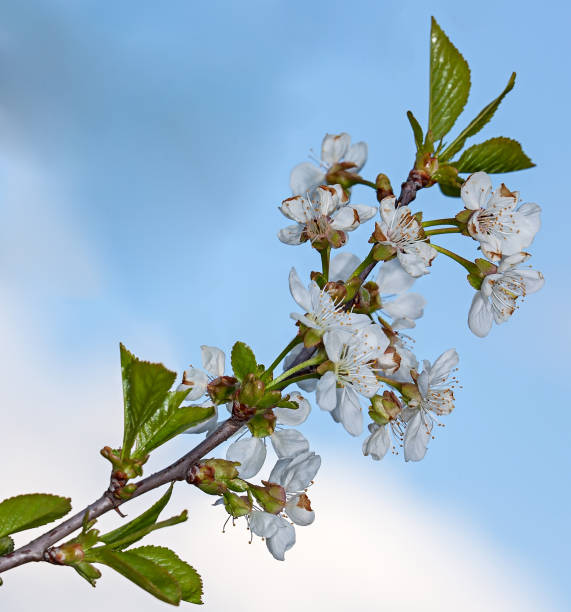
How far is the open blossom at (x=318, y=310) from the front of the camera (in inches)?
62.8

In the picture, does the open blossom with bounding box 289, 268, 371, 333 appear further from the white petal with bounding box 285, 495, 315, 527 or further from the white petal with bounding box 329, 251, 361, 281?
the white petal with bounding box 285, 495, 315, 527

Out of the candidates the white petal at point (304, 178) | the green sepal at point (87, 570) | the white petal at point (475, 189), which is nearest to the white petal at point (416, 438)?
the white petal at point (475, 189)

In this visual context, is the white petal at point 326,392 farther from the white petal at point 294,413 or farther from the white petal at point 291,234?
the white petal at point 291,234

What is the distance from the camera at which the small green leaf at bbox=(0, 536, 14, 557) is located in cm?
155

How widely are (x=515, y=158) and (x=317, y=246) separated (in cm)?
62

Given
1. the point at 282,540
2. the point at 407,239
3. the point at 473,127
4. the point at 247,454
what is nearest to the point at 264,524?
the point at 282,540

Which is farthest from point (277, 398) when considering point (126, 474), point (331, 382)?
point (126, 474)

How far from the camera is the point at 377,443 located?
1837 mm

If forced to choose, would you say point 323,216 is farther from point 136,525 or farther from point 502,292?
point 136,525

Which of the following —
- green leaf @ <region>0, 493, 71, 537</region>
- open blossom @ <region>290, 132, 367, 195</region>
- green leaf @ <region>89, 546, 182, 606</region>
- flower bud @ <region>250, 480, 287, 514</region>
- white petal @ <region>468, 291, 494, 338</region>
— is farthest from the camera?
open blossom @ <region>290, 132, 367, 195</region>

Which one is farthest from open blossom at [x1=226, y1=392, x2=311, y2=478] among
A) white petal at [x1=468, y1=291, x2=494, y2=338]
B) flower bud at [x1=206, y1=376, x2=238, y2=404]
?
white petal at [x1=468, y1=291, x2=494, y2=338]

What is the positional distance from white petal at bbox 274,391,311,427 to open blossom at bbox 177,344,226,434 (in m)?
0.15

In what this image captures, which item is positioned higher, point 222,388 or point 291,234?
point 291,234

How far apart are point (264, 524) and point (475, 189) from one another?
966mm
